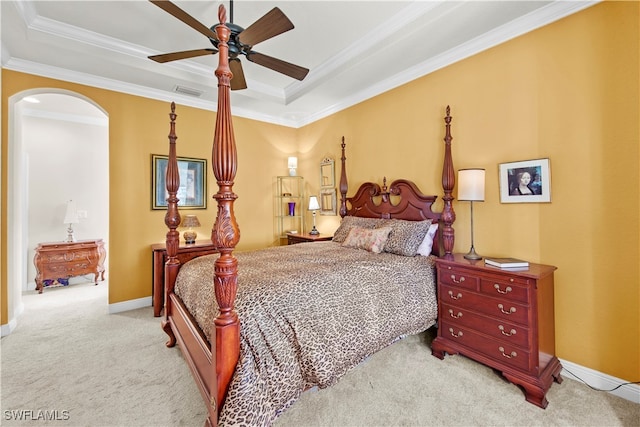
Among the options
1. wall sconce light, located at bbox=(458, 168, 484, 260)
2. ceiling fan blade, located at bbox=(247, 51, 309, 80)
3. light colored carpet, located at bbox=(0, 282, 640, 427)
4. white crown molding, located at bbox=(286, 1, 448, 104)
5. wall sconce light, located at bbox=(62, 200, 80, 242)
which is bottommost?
light colored carpet, located at bbox=(0, 282, 640, 427)

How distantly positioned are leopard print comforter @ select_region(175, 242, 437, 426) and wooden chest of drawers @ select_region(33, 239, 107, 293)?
3.26 meters

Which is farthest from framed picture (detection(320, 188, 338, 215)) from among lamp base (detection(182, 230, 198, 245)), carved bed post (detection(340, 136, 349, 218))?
lamp base (detection(182, 230, 198, 245))

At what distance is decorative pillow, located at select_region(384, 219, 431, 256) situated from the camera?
2.58 meters

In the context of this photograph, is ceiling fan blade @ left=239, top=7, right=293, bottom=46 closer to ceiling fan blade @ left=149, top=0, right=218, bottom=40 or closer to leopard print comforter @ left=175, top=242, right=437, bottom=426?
ceiling fan blade @ left=149, top=0, right=218, bottom=40

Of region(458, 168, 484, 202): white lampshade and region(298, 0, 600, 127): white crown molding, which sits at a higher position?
region(298, 0, 600, 127): white crown molding

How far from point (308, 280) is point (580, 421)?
1851mm

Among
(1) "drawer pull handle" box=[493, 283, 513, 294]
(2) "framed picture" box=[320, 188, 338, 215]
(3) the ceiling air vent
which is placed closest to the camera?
(1) "drawer pull handle" box=[493, 283, 513, 294]

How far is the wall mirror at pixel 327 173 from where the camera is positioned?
14.1ft

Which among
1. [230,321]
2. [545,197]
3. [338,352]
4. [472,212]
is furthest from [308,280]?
[545,197]

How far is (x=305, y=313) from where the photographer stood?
160cm

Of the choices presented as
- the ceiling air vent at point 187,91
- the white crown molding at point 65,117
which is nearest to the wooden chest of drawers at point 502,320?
the ceiling air vent at point 187,91

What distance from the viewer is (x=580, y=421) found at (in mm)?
1604

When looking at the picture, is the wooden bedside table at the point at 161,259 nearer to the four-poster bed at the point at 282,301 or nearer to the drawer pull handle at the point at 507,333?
the four-poster bed at the point at 282,301

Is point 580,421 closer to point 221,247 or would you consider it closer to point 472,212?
point 472,212
